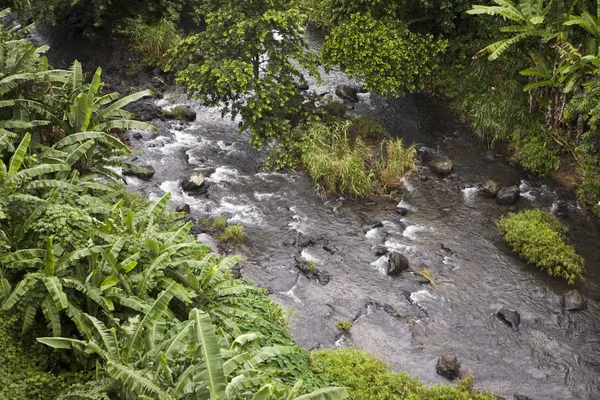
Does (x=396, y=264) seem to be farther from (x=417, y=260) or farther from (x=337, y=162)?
(x=337, y=162)

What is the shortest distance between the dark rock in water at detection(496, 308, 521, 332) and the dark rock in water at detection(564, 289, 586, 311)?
54.5 inches

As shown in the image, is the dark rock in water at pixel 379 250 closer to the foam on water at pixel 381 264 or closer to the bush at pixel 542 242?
the foam on water at pixel 381 264

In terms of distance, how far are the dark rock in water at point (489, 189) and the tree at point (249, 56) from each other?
681cm

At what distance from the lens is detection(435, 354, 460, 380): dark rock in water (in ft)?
38.9

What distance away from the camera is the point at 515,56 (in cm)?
1958

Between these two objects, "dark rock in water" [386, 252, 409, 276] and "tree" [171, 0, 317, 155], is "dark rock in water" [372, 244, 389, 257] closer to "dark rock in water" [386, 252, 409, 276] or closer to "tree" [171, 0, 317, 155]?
"dark rock in water" [386, 252, 409, 276]

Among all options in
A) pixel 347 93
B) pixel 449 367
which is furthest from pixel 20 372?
pixel 347 93

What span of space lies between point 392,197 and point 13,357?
1275 centimetres

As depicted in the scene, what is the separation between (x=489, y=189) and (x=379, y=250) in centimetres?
483

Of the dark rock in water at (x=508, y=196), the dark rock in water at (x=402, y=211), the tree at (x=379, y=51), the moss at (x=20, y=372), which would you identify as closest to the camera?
the moss at (x=20, y=372)

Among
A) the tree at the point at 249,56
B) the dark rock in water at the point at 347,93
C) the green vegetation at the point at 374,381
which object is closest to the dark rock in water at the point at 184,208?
the tree at the point at 249,56

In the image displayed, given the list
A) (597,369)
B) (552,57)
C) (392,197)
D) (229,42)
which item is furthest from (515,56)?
(597,369)

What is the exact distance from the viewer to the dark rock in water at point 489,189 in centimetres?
1777

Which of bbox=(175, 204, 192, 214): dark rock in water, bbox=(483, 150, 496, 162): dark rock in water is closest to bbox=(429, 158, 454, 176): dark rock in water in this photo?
bbox=(483, 150, 496, 162): dark rock in water
